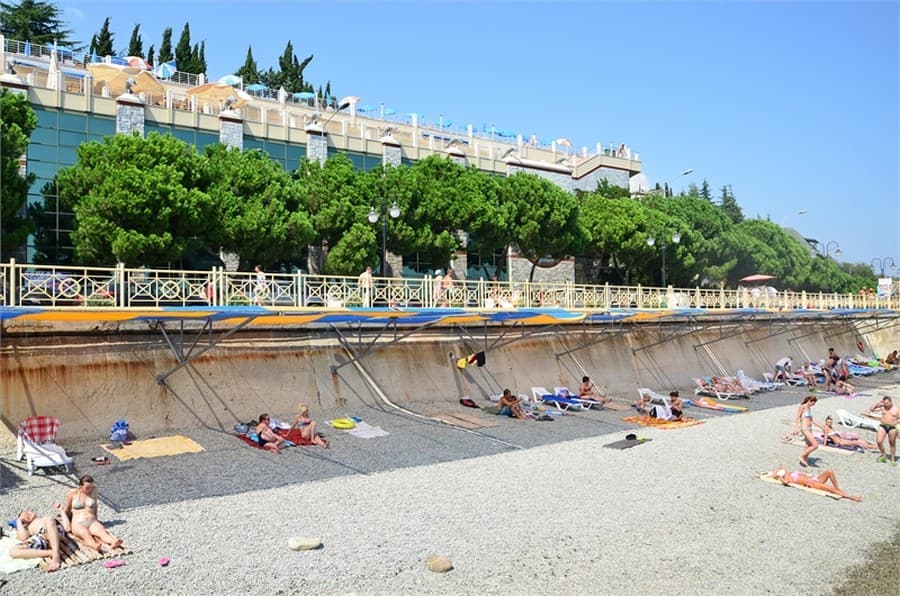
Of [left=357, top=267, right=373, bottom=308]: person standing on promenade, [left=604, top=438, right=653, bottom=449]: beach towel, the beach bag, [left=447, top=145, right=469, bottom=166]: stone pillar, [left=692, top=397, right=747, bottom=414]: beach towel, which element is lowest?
[left=692, top=397, right=747, bottom=414]: beach towel

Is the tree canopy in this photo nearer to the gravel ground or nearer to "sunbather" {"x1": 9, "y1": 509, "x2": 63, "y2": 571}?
the gravel ground

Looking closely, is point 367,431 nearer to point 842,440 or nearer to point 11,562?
point 11,562

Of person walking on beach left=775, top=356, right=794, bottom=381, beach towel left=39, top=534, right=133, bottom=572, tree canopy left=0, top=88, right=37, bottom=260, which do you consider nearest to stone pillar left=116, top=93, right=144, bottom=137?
tree canopy left=0, top=88, right=37, bottom=260

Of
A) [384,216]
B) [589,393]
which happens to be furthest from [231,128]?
[589,393]

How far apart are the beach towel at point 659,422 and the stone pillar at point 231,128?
1936cm

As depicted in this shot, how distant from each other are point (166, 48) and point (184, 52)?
232 centimetres

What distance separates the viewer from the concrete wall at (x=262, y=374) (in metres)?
13.6

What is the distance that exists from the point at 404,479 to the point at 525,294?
11903 millimetres

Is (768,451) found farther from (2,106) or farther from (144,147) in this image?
(2,106)

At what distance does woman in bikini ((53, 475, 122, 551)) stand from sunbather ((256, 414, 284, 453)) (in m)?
4.78

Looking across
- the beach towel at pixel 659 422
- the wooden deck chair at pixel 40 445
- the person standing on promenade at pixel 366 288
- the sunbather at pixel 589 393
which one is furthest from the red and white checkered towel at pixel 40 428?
the sunbather at pixel 589 393

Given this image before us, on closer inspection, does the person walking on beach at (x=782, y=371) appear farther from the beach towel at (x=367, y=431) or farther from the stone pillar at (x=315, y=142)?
the stone pillar at (x=315, y=142)

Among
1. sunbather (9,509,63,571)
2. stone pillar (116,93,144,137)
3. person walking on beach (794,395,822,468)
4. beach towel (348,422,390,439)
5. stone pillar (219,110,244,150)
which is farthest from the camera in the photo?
stone pillar (219,110,244,150)

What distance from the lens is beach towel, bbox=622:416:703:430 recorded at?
1844cm
